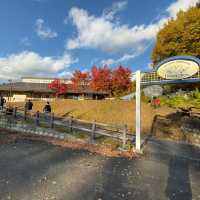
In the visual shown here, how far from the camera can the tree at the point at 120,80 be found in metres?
40.7

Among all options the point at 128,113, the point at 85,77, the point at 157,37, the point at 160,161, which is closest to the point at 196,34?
the point at 157,37

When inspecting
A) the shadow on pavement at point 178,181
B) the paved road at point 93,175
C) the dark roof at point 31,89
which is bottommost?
the shadow on pavement at point 178,181

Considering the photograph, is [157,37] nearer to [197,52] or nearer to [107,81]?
[197,52]

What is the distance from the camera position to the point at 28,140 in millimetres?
10305

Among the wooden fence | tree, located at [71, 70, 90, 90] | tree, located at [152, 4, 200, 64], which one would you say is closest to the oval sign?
the wooden fence

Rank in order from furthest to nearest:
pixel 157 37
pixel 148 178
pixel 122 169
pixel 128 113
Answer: pixel 157 37, pixel 128 113, pixel 122 169, pixel 148 178

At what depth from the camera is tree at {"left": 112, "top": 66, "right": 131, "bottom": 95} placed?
40719 millimetres

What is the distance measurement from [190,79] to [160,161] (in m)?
3.47

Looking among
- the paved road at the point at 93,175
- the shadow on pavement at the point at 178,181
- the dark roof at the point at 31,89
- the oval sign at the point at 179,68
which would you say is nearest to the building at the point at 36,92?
the dark roof at the point at 31,89

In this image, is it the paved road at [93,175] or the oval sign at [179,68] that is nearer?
the paved road at [93,175]

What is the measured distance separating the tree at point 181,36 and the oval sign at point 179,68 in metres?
14.9

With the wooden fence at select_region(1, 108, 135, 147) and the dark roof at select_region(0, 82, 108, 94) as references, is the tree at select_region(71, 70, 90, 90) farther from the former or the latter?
the wooden fence at select_region(1, 108, 135, 147)

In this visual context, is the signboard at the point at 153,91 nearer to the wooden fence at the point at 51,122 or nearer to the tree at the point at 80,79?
the wooden fence at the point at 51,122

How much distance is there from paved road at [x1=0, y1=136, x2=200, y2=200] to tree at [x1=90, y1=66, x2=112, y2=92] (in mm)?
32237
